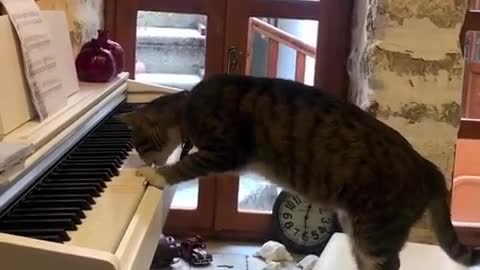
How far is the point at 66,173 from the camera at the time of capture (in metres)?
1.68

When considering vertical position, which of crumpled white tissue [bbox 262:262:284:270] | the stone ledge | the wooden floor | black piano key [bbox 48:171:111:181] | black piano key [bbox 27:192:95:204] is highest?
the stone ledge

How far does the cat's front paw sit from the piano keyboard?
6 centimetres

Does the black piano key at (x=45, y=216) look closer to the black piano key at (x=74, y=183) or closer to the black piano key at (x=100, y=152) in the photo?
the black piano key at (x=74, y=183)

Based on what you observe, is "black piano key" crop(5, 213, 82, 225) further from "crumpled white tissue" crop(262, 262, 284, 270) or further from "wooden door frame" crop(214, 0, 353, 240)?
"wooden door frame" crop(214, 0, 353, 240)

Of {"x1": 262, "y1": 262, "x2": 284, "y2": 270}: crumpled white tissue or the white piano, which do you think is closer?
the white piano

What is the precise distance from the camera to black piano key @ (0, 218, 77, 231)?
131 centimetres

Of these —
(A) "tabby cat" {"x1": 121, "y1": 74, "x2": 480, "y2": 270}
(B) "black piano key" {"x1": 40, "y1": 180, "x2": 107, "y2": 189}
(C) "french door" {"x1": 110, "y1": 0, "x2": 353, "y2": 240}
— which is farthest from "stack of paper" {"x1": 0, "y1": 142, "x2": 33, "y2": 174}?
(C) "french door" {"x1": 110, "y1": 0, "x2": 353, "y2": 240}

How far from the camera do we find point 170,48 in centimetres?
380

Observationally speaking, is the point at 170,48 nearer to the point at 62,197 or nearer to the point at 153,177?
the point at 153,177

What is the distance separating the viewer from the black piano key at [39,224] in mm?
1307

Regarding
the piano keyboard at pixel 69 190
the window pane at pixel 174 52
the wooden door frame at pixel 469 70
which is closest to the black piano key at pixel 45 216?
the piano keyboard at pixel 69 190

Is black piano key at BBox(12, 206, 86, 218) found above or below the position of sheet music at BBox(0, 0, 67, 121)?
below

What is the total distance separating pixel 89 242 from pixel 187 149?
90 cm

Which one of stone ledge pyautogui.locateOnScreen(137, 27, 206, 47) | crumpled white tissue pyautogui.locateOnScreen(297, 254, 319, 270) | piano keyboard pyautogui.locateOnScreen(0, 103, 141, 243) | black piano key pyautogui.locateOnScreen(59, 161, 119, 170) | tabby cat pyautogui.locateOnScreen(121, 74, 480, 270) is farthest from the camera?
stone ledge pyautogui.locateOnScreen(137, 27, 206, 47)
